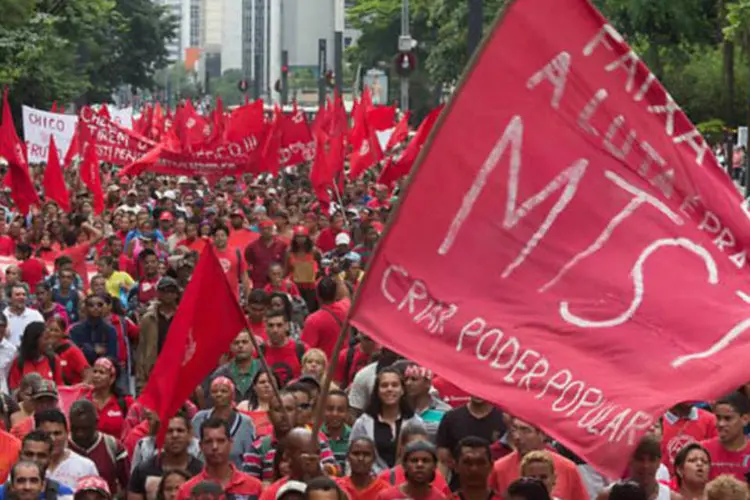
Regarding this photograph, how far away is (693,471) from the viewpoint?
949 centimetres

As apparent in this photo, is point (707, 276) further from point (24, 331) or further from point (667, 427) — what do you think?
point (24, 331)

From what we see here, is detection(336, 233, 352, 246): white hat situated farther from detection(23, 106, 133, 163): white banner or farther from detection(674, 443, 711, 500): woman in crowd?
detection(674, 443, 711, 500): woman in crowd

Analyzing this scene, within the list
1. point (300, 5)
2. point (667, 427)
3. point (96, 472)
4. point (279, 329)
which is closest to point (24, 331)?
point (279, 329)

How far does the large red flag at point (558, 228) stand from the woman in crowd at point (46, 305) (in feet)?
27.3

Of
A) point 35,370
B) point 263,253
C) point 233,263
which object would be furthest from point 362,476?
point 263,253

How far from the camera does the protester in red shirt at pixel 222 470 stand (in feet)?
31.1

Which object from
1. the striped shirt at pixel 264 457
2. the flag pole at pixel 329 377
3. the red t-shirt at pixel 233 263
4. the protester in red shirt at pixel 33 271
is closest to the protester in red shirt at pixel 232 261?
the red t-shirt at pixel 233 263

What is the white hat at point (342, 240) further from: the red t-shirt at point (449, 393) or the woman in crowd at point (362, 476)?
the woman in crowd at point (362, 476)

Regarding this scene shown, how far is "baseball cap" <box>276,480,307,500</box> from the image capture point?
8.56 m

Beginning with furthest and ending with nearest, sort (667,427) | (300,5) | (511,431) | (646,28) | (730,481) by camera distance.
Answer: (300,5) → (646,28) → (667,427) → (511,431) → (730,481)

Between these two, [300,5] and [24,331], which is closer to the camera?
[24,331]

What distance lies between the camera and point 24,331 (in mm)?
13523

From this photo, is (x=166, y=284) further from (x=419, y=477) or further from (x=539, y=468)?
(x=539, y=468)

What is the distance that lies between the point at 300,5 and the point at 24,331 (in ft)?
573
